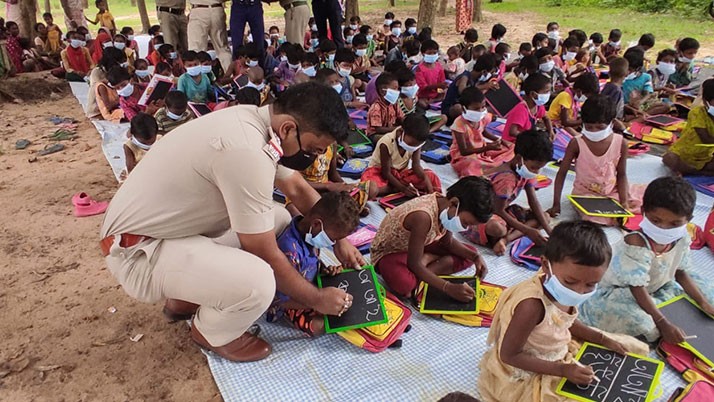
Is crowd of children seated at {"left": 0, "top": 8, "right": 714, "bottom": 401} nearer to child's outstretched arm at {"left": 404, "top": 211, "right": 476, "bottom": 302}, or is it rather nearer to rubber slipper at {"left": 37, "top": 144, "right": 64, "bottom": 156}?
child's outstretched arm at {"left": 404, "top": 211, "right": 476, "bottom": 302}

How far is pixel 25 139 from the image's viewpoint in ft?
18.4

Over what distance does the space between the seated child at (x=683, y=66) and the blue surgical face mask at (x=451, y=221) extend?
17.0ft

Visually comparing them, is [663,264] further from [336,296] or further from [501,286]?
[336,296]

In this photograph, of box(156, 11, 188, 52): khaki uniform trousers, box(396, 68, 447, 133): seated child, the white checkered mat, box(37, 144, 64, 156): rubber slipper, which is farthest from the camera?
box(156, 11, 188, 52): khaki uniform trousers

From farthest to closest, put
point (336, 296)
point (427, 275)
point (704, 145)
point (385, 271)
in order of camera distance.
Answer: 1. point (704, 145)
2. point (385, 271)
3. point (427, 275)
4. point (336, 296)

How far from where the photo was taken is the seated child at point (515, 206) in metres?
3.12

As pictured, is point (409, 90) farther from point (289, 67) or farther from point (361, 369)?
point (361, 369)

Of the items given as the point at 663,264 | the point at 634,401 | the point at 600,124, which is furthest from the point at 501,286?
the point at 600,124

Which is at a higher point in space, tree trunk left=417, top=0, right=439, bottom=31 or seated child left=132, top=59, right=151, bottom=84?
tree trunk left=417, top=0, right=439, bottom=31

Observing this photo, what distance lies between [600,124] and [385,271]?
1.87m

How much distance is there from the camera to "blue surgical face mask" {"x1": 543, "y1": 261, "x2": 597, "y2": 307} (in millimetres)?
1769

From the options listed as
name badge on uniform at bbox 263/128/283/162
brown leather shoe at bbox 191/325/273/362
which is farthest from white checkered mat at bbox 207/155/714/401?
name badge on uniform at bbox 263/128/283/162

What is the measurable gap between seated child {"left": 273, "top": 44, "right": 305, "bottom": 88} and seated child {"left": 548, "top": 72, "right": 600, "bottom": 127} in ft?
10.3

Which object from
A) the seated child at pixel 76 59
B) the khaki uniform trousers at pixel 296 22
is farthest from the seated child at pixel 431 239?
the seated child at pixel 76 59
